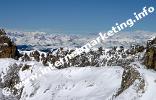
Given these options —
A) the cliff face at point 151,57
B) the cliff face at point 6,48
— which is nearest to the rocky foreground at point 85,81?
the cliff face at point 151,57

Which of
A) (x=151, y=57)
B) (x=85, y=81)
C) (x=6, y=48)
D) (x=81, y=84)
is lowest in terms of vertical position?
(x=81, y=84)

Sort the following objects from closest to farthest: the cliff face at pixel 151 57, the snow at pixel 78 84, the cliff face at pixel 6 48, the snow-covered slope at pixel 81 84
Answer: the snow-covered slope at pixel 81 84
the cliff face at pixel 151 57
the snow at pixel 78 84
the cliff face at pixel 6 48

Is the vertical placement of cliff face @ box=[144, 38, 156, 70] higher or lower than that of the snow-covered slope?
higher

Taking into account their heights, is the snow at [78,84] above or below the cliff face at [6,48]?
below

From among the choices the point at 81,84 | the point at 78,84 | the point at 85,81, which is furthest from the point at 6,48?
the point at 81,84

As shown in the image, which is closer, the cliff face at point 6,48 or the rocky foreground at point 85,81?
the rocky foreground at point 85,81

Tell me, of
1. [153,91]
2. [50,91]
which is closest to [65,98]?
[50,91]

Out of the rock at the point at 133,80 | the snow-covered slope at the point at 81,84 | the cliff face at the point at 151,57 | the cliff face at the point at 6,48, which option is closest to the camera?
the rock at the point at 133,80

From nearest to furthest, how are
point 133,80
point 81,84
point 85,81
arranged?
1. point 133,80
2. point 81,84
3. point 85,81

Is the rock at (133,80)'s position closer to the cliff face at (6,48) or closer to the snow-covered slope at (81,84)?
the snow-covered slope at (81,84)

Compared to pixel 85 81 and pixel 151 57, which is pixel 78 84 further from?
pixel 151 57

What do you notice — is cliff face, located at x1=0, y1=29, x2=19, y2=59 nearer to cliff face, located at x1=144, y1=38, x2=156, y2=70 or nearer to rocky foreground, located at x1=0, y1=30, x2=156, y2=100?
rocky foreground, located at x1=0, y1=30, x2=156, y2=100

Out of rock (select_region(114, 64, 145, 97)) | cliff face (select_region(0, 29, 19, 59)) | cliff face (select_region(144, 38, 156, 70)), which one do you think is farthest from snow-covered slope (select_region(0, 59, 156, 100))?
cliff face (select_region(0, 29, 19, 59))

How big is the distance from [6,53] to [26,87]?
107 ft
